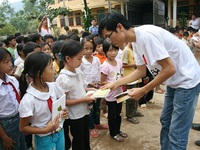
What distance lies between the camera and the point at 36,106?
5.22 feet

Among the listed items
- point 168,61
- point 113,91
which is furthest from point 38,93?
point 113,91

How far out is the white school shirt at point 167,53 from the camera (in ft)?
5.28

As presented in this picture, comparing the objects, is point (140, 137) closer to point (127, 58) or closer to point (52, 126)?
point (127, 58)

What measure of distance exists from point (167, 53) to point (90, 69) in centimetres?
150

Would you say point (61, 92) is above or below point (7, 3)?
below

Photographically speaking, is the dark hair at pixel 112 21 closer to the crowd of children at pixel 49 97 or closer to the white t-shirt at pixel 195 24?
the crowd of children at pixel 49 97

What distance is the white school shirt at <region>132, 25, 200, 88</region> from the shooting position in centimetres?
161

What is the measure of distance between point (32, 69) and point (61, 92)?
35 centimetres

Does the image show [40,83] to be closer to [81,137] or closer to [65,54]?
[65,54]

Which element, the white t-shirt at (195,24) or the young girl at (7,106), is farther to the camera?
the white t-shirt at (195,24)

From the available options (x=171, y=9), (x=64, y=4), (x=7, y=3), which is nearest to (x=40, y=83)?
(x=171, y=9)

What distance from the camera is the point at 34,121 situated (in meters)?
1.65

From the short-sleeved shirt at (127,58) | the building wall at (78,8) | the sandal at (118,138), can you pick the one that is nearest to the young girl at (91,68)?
the sandal at (118,138)

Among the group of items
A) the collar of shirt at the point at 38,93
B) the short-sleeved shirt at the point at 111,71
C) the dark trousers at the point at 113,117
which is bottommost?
the dark trousers at the point at 113,117
